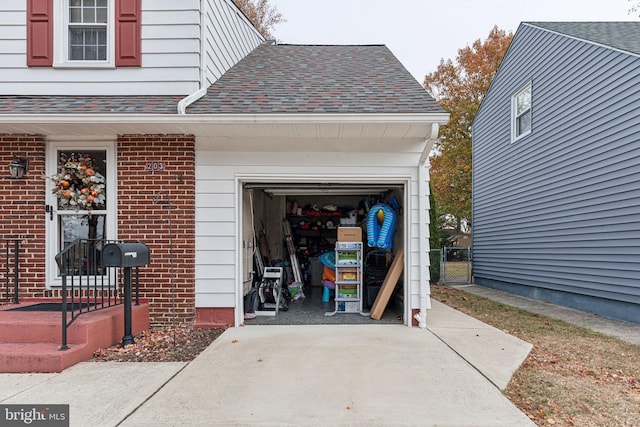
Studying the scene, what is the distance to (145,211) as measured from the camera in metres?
5.23

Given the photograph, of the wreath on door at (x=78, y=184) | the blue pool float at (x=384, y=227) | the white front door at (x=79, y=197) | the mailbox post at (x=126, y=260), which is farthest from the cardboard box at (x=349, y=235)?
the wreath on door at (x=78, y=184)

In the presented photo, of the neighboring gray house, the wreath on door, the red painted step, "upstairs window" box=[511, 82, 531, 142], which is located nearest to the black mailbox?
the red painted step

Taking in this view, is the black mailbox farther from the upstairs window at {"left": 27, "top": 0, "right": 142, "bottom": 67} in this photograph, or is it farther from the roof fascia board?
the upstairs window at {"left": 27, "top": 0, "right": 142, "bottom": 67}

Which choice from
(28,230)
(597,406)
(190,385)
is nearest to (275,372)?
(190,385)

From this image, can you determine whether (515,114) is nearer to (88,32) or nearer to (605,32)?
(605,32)

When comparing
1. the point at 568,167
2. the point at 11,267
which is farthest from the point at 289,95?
the point at 568,167

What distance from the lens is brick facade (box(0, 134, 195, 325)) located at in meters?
5.16

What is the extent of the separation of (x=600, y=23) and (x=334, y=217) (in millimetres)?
7397

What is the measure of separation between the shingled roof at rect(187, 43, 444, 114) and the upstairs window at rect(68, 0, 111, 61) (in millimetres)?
1534

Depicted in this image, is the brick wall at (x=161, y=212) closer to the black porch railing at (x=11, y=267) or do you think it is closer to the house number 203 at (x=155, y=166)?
the house number 203 at (x=155, y=166)

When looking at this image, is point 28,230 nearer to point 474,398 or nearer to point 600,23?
point 474,398

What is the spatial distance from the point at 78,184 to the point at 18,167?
702mm

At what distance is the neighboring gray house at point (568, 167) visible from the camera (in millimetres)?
6363

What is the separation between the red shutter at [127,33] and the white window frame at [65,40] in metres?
0.08
